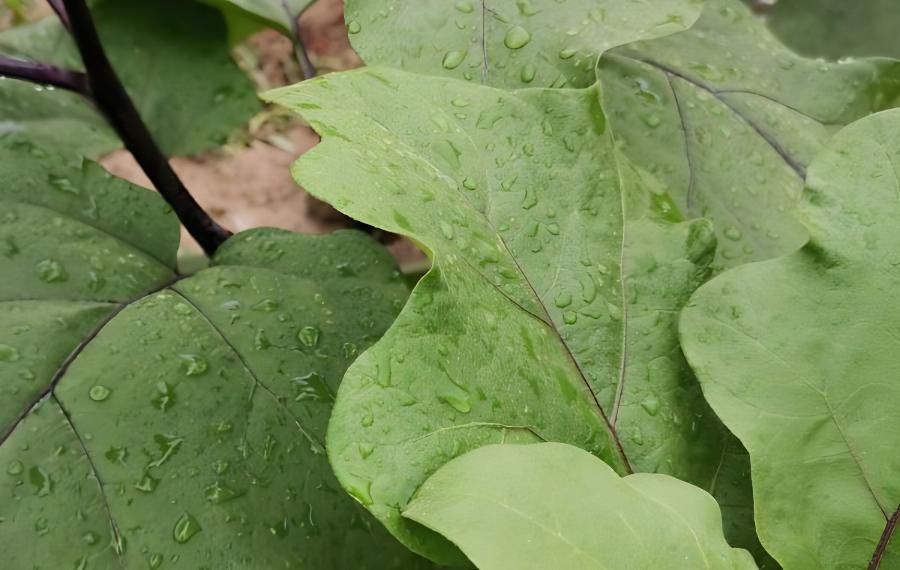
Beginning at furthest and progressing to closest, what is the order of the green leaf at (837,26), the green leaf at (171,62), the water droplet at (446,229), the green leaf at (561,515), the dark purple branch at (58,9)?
the green leaf at (837,26) < the green leaf at (171,62) < the dark purple branch at (58,9) < the water droplet at (446,229) < the green leaf at (561,515)

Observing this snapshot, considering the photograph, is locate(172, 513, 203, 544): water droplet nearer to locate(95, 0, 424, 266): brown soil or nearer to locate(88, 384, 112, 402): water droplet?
locate(88, 384, 112, 402): water droplet

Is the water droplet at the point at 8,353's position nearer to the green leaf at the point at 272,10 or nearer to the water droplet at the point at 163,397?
the water droplet at the point at 163,397

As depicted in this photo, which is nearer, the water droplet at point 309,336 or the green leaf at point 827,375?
the green leaf at point 827,375

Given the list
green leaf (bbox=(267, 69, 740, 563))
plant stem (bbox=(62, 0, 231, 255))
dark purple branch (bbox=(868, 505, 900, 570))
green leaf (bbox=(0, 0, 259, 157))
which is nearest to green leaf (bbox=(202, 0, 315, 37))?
green leaf (bbox=(0, 0, 259, 157))

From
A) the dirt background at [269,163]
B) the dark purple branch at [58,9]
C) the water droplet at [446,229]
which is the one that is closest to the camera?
the water droplet at [446,229]

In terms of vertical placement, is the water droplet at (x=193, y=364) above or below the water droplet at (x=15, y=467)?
above

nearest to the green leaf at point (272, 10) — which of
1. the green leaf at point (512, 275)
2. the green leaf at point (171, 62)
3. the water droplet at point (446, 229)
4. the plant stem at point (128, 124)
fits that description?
the green leaf at point (171, 62)
